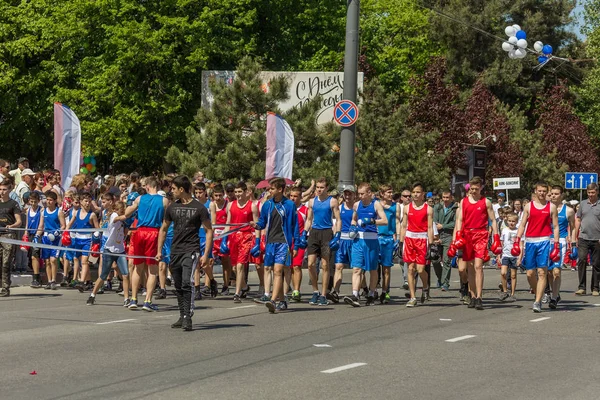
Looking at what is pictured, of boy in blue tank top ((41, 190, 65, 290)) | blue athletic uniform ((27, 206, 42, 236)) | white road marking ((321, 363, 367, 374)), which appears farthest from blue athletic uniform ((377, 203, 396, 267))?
white road marking ((321, 363, 367, 374))

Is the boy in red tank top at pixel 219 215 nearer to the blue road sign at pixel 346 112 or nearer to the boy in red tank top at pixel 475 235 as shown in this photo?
the boy in red tank top at pixel 475 235

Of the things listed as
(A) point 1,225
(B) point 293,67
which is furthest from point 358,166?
(A) point 1,225

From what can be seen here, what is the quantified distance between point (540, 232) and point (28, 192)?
950 centimetres

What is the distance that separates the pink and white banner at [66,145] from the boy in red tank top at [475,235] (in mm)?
8333

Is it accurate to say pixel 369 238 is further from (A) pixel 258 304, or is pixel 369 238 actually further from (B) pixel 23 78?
(B) pixel 23 78

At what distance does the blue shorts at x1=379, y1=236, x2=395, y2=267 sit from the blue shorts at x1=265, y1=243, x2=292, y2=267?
2.18 m

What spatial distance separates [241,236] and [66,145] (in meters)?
5.66

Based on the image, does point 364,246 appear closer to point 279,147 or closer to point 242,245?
point 242,245

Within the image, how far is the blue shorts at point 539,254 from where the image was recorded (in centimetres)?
1598

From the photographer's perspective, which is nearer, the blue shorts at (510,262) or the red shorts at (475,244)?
the red shorts at (475,244)

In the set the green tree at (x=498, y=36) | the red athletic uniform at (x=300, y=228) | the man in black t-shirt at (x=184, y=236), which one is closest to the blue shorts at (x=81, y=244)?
the red athletic uniform at (x=300, y=228)

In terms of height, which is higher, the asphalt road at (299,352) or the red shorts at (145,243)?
the red shorts at (145,243)

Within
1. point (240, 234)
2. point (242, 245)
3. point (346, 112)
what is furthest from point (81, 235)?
point (346, 112)

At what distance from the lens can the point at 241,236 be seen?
56.6ft
